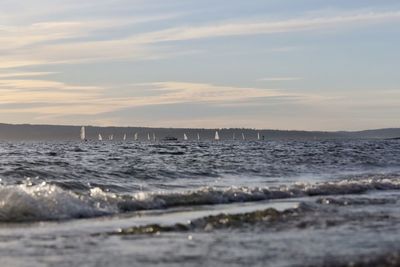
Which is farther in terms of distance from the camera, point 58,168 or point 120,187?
point 58,168

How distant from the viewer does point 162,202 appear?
750 inches

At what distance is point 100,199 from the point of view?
60.2ft

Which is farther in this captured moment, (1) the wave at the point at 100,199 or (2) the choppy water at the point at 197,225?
(1) the wave at the point at 100,199

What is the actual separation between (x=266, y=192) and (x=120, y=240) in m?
10.2

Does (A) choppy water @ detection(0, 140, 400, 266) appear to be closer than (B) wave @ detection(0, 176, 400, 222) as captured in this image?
Yes

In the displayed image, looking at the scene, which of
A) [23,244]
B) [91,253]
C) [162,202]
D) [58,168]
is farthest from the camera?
[58,168]

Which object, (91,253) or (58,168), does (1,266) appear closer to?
(91,253)

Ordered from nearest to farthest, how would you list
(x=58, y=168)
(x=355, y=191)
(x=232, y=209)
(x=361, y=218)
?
(x=361, y=218) < (x=232, y=209) < (x=355, y=191) < (x=58, y=168)

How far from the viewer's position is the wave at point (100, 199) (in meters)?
16.1

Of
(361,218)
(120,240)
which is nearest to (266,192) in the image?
(361,218)

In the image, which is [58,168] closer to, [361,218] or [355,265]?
[361,218]

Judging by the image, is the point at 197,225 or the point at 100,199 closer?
the point at 197,225

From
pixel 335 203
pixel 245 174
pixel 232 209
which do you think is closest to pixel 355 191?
pixel 335 203

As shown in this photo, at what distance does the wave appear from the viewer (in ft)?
52.9
